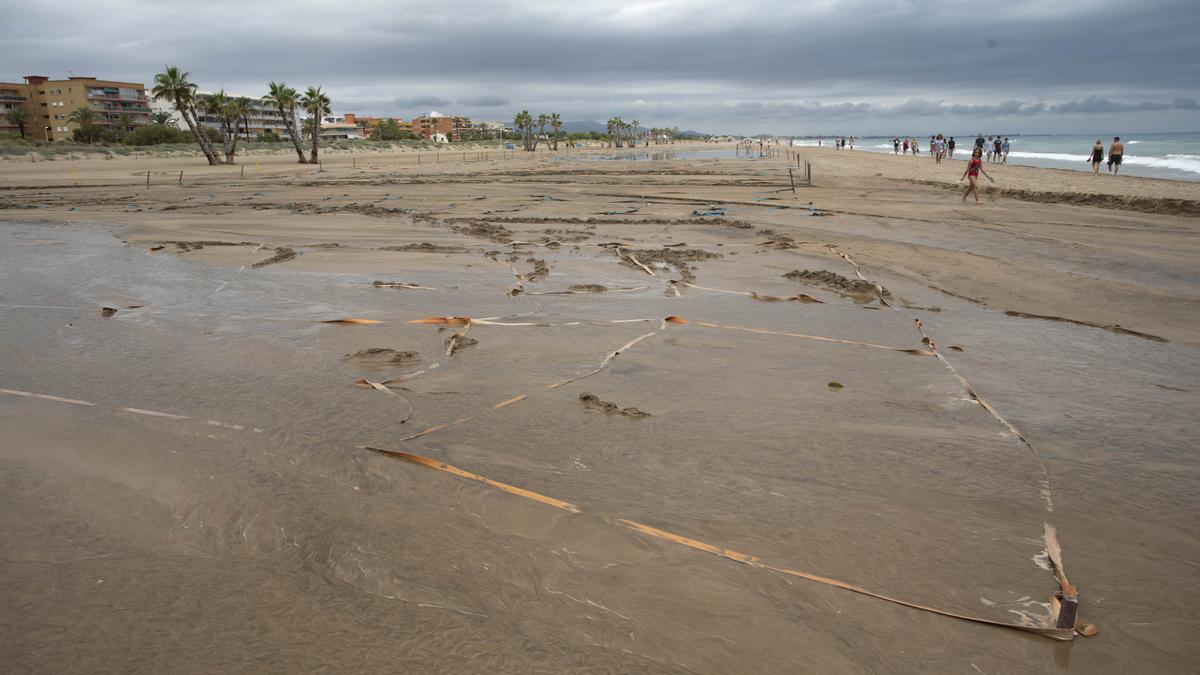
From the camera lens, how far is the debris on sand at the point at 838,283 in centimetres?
760

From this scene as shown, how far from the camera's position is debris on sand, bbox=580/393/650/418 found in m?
4.20

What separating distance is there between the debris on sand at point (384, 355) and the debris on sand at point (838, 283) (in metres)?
4.93

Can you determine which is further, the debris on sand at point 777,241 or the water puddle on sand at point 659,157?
the water puddle on sand at point 659,157

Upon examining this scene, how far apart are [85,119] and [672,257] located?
10889cm

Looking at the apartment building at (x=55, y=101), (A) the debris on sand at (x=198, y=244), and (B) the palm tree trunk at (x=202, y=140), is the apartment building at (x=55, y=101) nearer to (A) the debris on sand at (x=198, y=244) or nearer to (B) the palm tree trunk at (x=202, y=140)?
(B) the palm tree trunk at (x=202, y=140)

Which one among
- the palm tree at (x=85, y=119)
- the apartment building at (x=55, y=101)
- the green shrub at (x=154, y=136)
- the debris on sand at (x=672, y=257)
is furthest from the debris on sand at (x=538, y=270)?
the apartment building at (x=55, y=101)

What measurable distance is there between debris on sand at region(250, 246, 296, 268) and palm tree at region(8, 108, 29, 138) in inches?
4722

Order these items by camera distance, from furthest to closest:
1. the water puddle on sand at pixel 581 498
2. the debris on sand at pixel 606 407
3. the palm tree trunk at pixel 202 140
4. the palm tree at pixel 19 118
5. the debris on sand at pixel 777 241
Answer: the palm tree at pixel 19 118 → the palm tree trunk at pixel 202 140 → the debris on sand at pixel 777 241 → the debris on sand at pixel 606 407 → the water puddle on sand at pixel 581 498

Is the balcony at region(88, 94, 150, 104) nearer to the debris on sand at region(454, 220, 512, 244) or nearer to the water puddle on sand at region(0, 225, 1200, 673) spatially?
the debris on sand at region(454, 220, 512, 244)

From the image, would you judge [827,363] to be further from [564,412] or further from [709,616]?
[709,616]

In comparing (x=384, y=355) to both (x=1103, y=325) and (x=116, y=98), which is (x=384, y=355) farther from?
(x=116, y=98)

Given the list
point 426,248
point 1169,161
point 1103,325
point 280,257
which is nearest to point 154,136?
point 280,257

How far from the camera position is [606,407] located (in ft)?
14.1

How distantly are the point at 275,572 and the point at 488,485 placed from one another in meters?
1.01
